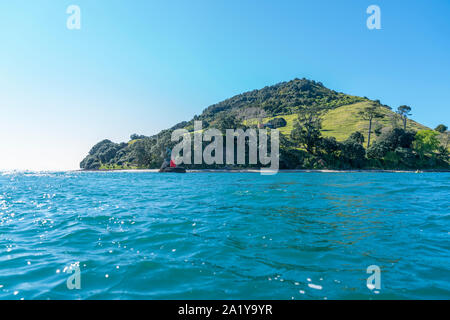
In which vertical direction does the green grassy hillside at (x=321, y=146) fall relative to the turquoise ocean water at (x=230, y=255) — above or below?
above

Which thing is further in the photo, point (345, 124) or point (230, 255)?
point (345, 124)

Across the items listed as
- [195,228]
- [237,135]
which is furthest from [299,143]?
[195,228]

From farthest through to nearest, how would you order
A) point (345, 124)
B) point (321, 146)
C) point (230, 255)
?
point (345, 124) < point (321, 146) < point (230, 255)

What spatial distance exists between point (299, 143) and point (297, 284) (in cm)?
9800

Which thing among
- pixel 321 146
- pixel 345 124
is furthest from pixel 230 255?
pixel 345 124

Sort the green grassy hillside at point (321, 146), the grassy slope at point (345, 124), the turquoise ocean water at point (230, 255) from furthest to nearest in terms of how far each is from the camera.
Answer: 1. the grassy slope at point (345, 124)
2. the green grassy hillside at point (321, 146)
3. the turquoise ocean water at point (230, 255)

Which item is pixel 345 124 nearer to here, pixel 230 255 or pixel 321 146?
pixel 321 146

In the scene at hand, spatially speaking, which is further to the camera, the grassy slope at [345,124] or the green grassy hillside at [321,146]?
the grassy slope at [345,124]

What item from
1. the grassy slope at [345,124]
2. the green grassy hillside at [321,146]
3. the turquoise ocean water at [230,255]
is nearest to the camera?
the turquoise ocean water at [230,255]

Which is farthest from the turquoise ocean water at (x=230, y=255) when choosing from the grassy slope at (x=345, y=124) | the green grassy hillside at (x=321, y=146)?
the grassy slope at (x=345, y=124)

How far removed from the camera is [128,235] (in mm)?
9109

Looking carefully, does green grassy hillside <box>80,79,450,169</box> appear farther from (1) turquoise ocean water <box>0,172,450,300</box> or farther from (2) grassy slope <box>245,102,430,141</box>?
(1) turquoise ocean water <box>0,172,450,300</box>

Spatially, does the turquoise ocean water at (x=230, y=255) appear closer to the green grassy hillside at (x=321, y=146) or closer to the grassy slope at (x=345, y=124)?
the green grassy hillside at (x=321, y=146)

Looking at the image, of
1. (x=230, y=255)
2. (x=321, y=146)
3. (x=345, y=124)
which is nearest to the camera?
(x=230, y=255)
